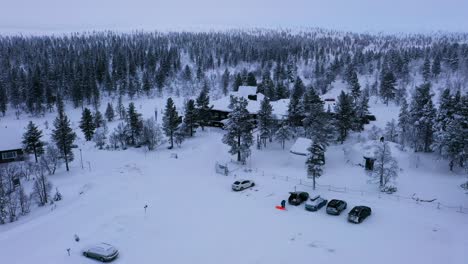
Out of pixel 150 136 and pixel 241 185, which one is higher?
pixel 150 136

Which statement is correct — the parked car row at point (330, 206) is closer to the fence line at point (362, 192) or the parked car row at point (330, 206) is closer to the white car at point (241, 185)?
the fence line at point (362, 192)

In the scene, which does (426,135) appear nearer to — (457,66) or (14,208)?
(14,208)

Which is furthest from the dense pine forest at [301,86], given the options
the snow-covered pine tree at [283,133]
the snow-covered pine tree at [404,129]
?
Result: the snow-covered pine tree at [283,133]

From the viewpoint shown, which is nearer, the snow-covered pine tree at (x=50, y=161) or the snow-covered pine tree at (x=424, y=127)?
the snow-covered pine tree at (x=50, y=161)

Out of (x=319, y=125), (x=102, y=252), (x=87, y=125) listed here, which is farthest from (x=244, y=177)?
(x=87, y=125)

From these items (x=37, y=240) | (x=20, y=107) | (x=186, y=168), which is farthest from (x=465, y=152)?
(x=20, y=107)

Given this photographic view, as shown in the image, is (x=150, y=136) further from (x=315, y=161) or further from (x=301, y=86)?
(x=301, y=86)

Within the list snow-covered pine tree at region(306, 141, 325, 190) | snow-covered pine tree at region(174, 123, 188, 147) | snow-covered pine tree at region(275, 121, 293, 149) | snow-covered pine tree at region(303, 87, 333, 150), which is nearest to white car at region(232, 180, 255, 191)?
snow-covered pine tree at region(306, 141, 325, 190)
